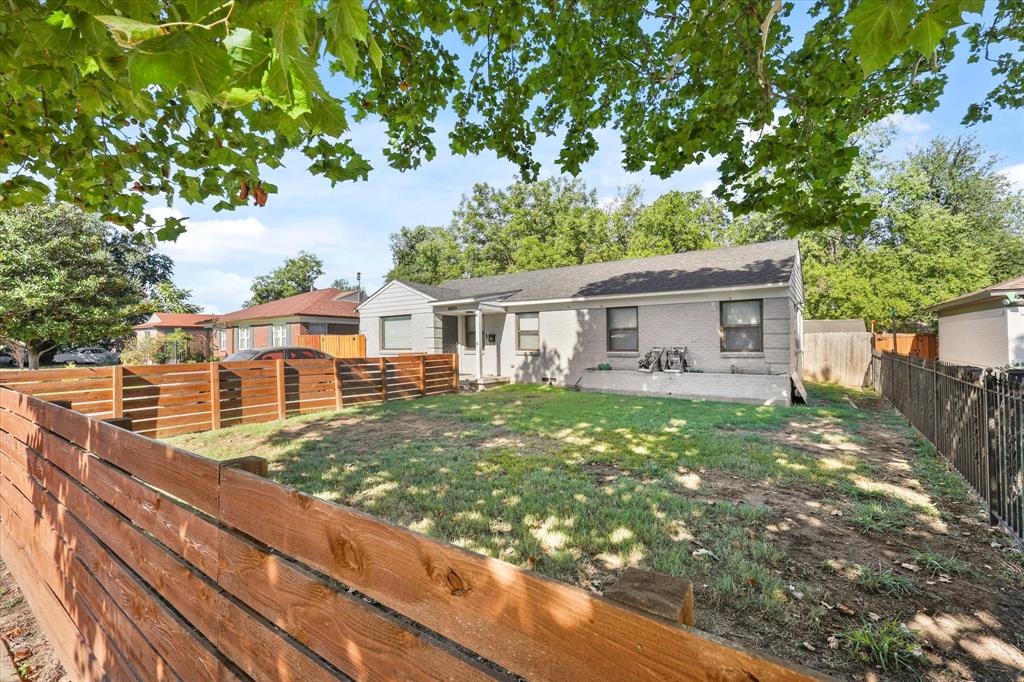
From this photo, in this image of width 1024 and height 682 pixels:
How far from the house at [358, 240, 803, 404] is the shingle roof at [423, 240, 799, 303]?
5 centimetres

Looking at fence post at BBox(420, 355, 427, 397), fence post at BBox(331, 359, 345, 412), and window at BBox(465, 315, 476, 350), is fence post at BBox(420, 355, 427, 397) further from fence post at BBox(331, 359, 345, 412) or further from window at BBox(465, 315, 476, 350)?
window at BBox(465, 315, 476, 350)

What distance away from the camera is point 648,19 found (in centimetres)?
614

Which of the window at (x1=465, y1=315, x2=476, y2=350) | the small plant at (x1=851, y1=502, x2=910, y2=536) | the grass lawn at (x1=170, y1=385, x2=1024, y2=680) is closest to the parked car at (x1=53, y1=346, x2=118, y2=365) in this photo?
the window at (x1=465, y1=315, x2=476, y2=350)

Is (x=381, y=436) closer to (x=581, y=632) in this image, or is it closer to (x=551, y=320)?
(x=581, y=632)

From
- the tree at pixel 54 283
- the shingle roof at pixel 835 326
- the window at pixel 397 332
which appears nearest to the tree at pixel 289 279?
the tree at pixel 54 283

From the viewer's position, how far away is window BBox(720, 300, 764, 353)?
1282 cm

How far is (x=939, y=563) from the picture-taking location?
334 centimetres

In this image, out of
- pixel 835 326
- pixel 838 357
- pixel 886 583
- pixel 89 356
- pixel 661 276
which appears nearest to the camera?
pixel 886 583

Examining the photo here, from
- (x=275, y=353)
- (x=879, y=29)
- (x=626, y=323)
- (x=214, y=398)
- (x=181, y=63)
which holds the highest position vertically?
(x=879, y=29)

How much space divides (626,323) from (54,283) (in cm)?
2150

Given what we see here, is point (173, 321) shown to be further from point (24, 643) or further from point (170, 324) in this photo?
point (24, 643)

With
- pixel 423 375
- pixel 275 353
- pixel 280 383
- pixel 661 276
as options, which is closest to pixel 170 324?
pixel 275 353

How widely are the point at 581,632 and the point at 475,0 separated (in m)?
5.65

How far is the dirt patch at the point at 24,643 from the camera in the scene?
8.70 ft
